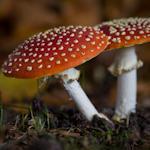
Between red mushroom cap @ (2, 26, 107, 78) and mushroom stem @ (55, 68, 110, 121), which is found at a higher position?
red mushroom cap @ (2, 26, 107, 78)

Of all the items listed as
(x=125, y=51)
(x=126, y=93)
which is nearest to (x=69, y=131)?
(x=126, y=93)

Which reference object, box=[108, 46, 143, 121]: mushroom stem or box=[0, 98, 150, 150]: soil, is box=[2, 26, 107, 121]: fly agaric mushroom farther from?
box=[108, 46, 143, 121]: mushroom stem

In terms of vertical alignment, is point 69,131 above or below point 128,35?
below

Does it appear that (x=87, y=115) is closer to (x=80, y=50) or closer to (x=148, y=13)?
(x=80, y=50)

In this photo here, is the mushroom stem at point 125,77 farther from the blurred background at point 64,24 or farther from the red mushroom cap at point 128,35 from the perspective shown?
the blurred background at point 64,24

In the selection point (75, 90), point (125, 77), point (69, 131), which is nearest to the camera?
point (69, 131)

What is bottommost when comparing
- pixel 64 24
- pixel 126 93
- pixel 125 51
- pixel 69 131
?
pixel 69 131

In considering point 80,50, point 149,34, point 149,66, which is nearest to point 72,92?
point 80,50

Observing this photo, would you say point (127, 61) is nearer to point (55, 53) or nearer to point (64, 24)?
point (55, 53)

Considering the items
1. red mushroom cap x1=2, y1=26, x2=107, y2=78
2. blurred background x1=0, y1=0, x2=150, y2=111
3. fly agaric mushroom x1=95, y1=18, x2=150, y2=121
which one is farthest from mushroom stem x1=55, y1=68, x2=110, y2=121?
blurred background x1=0, y1=0, x2=150, y2=111
